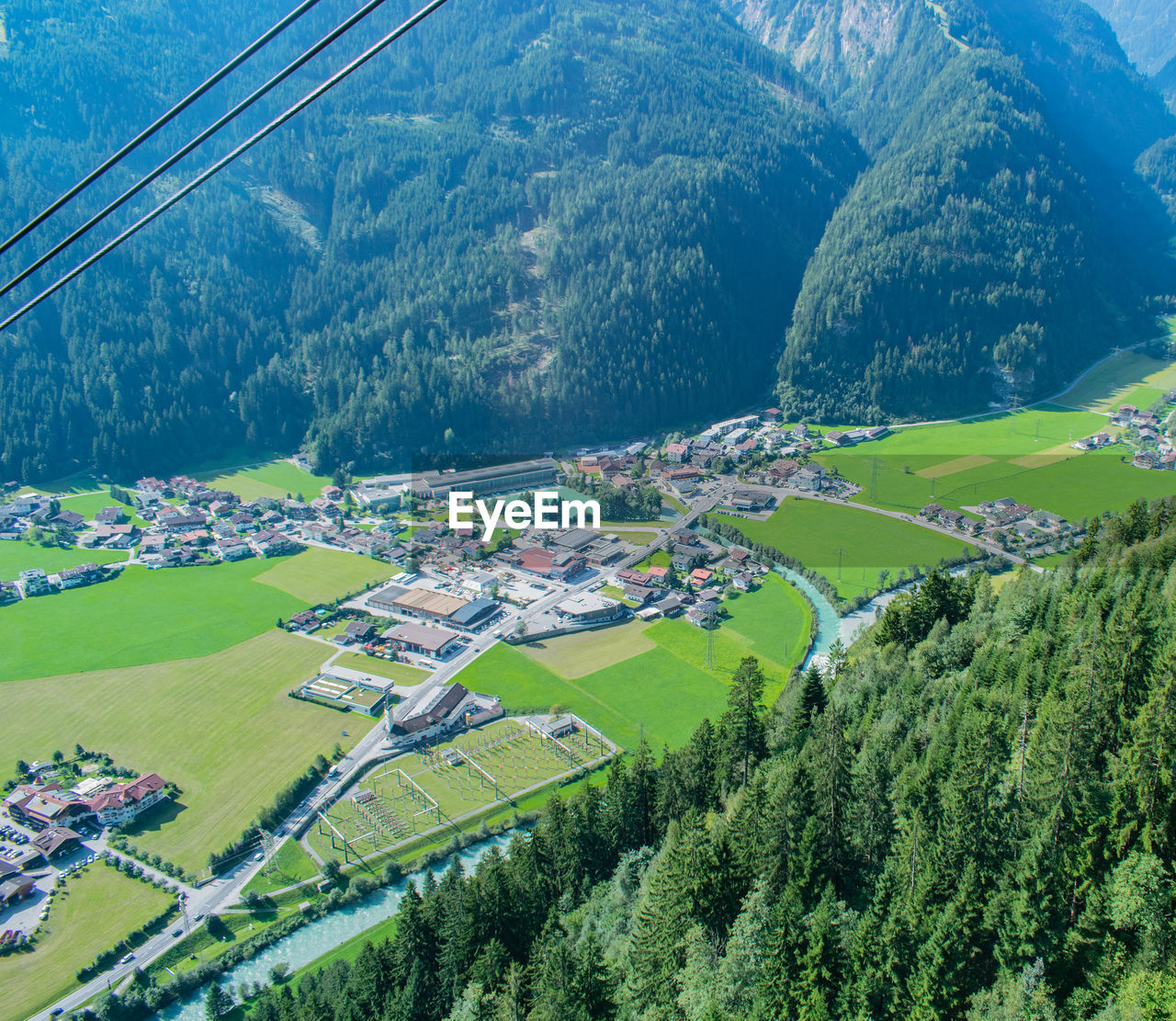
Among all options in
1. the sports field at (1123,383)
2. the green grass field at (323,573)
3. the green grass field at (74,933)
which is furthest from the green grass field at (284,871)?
the sports field at (1123,383)

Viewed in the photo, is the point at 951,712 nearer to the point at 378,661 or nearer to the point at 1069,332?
the point at 378,661

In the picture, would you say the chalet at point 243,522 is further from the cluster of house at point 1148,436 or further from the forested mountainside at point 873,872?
the cluster of house at point 1148,436

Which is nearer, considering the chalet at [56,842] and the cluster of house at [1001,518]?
the chalet at [56,842]

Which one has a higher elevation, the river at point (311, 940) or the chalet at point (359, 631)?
the chalet at point (359, 631)

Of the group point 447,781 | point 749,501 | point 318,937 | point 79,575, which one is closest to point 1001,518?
point 749,501

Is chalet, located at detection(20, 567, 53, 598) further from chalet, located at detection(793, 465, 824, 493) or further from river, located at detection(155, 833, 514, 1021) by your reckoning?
chalet, located at detection(793, 465, 824, 493)
